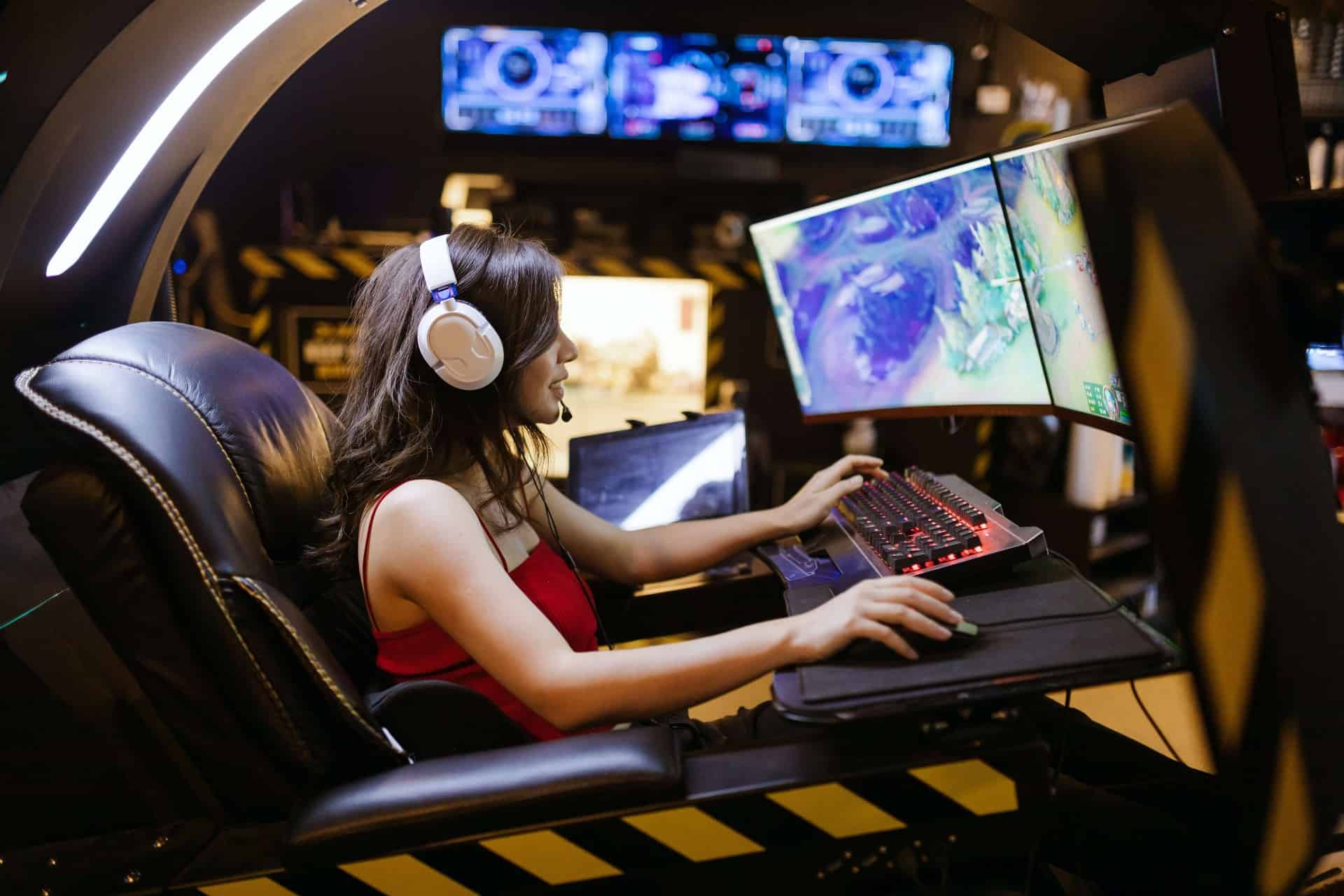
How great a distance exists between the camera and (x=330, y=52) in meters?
4.70

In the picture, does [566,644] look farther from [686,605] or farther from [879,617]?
[686,605]

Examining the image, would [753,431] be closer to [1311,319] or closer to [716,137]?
[716,137]

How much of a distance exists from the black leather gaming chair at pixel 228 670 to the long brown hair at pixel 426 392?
19 cm

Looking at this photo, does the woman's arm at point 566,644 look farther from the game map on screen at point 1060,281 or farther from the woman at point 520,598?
the game map on screen at point 1060,281

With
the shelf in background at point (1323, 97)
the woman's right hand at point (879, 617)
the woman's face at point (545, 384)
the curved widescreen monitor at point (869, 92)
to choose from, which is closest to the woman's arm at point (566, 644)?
the woman's right hand at point (879, 617)

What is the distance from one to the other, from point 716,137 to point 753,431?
70.3 inches

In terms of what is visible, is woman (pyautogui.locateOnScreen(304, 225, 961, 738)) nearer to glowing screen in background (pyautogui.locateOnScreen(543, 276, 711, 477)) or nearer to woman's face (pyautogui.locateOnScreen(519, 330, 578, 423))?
woman's face (pyautogui.locateOnScreen(519, 330, 578, 423))

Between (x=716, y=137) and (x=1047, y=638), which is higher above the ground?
(x=716, y=137)

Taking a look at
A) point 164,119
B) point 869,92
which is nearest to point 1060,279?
point 164,119

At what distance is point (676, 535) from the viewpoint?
1738 mm

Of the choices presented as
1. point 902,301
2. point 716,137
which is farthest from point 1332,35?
point 902,301

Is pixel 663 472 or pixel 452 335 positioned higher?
pixel 452 335

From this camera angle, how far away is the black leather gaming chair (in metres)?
0.99

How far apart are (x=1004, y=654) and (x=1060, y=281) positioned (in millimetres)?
731
